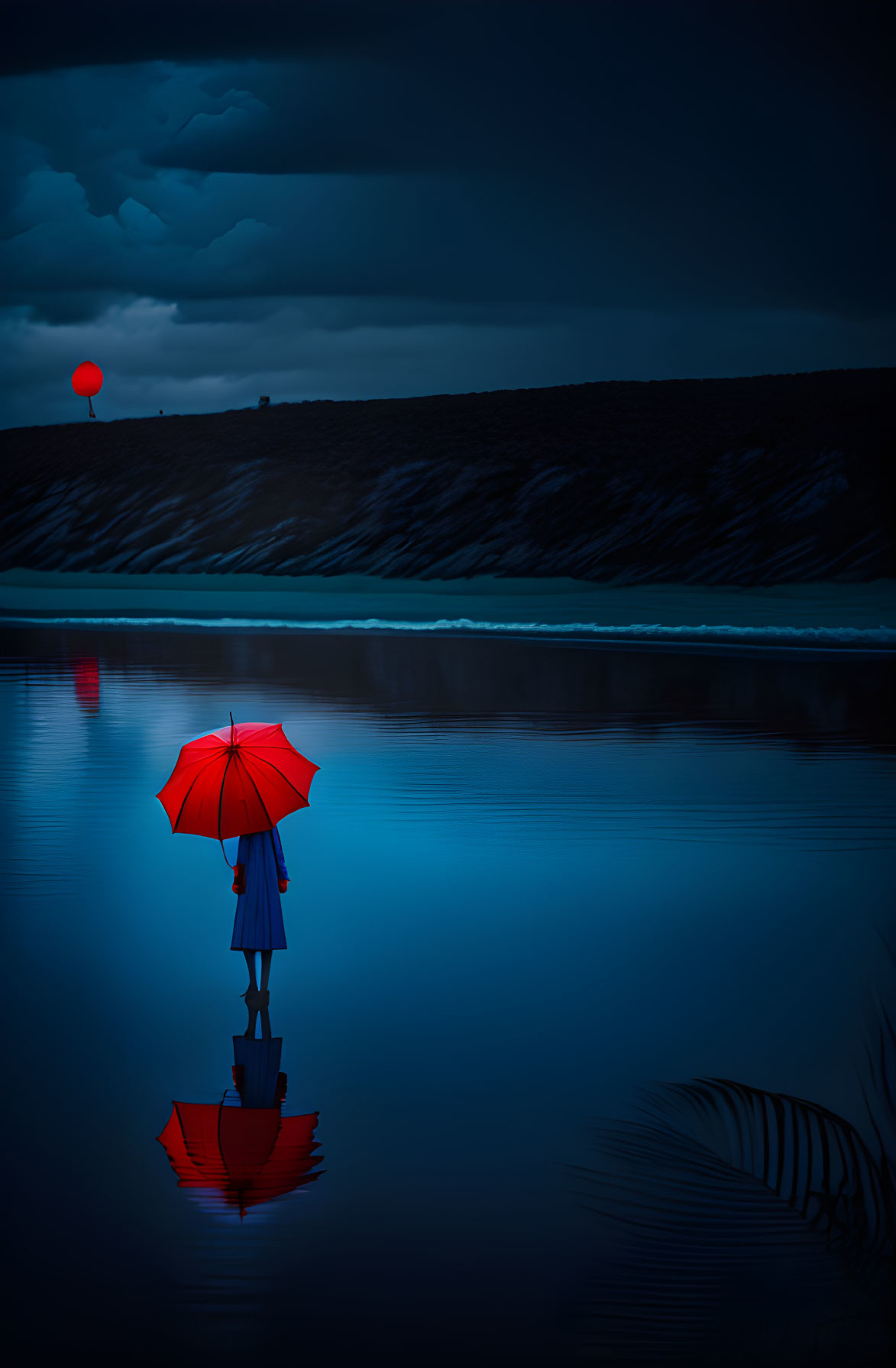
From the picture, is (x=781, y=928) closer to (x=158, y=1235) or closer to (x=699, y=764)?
(x=158, y=1235)

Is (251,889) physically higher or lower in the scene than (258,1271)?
higher

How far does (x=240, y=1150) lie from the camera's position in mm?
5410

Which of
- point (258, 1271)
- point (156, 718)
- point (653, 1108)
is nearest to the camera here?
point (258, 1271)

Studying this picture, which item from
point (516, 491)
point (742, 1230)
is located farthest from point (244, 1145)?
point (516, 491)

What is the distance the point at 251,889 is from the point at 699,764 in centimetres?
833

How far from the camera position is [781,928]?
866 centimetres

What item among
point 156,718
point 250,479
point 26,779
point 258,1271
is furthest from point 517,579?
point 258,1271

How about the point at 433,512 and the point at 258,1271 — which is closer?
the point at 258,1271

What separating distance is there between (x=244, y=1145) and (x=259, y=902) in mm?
1969

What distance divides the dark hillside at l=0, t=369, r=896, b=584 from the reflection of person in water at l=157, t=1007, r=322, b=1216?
60588 millimetres

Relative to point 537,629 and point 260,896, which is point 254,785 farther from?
Result: point 537,629

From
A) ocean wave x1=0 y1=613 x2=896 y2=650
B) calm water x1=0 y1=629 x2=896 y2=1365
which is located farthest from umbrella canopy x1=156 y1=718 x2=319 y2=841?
A: ocean wave x1=0 y1=613 x2=896 y2=650

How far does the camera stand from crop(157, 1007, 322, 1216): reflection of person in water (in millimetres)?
5141

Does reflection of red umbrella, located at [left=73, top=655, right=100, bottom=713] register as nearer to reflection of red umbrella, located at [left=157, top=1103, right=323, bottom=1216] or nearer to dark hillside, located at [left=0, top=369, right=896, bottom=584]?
reflection of red umbrella, located at [left=157, top=1103, right=323, bottom=1216]
